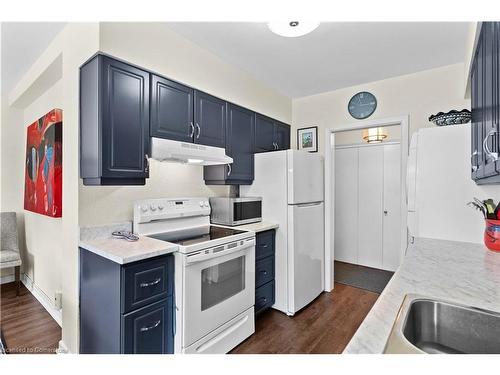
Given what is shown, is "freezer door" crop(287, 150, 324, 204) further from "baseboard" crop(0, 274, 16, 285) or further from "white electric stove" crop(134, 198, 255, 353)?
"baseboard" crop(0, 274, 16, 285)

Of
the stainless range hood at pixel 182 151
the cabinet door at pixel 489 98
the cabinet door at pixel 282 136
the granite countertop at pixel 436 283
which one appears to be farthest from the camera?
the cabinet door at pixel 282 136

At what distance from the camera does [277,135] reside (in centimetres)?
326

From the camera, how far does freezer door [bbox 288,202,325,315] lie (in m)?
2.59

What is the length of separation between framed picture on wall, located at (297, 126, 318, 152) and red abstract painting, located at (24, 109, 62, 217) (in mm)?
2693

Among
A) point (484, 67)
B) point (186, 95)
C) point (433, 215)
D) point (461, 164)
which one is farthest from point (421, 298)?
point (186, 95)

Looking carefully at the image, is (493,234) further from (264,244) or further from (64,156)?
(64,156)

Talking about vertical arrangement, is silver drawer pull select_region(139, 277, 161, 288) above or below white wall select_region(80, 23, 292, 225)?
below

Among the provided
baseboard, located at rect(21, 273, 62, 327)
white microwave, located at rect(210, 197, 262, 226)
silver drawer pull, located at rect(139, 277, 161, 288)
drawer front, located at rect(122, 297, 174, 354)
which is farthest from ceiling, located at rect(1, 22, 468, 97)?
baseboard, located at rect(21, 273, 62, 327)

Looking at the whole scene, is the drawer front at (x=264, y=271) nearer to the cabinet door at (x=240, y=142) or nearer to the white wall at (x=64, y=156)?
the cabinet door at (x=240, y=142)

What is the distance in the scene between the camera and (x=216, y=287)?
6.25 ft

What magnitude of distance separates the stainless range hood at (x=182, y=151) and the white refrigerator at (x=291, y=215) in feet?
2.21

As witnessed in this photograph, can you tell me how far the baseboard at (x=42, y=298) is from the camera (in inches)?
96.8

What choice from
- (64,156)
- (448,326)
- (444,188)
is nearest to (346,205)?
(444,188)

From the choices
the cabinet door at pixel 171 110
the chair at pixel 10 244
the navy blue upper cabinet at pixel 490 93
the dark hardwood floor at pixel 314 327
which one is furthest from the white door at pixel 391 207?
the chair at pixel 10 244
